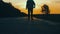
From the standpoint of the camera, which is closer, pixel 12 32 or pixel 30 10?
pixel 12 32

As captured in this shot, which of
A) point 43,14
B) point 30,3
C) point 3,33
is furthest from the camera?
point 43,14

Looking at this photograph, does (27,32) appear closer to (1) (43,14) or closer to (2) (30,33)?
(2) (30,33)

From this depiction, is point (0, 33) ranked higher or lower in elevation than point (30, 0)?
lower

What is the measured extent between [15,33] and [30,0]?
653cm

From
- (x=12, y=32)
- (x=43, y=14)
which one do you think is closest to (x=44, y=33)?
(x=12, y=32)

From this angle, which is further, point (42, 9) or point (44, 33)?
point (42, 9)

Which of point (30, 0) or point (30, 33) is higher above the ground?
point (30, 0)

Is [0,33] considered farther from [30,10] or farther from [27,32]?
[30,10]

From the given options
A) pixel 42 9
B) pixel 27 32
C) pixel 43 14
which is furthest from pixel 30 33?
pixel 43 14

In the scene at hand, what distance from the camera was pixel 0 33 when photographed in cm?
1216

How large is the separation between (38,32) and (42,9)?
13.6 meters

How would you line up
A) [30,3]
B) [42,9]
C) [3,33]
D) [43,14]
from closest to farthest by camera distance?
[3,33] < [30,3] < [42,9] < [43,14]

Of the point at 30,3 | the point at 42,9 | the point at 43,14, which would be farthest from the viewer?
the point at 43,14

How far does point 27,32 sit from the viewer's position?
496 inches
